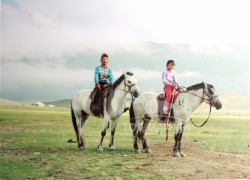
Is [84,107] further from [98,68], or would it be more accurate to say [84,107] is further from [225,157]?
[225,157]

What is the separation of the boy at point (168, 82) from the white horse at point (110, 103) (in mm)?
973

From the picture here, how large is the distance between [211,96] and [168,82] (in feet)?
4.56

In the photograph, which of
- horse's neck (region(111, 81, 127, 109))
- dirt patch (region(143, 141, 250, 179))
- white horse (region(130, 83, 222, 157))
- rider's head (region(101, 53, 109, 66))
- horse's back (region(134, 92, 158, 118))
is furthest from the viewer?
rider's head (region(101, 53, 109, 66))

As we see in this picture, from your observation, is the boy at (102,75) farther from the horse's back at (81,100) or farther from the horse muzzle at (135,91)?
the horse muzzle at (135,91)

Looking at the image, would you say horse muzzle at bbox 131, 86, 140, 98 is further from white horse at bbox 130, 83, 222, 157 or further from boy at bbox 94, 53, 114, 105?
boy at bbox 94, 53, 114, 105

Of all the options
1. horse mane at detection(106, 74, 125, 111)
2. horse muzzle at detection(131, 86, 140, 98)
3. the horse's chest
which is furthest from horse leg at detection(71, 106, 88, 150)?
the horse's chest

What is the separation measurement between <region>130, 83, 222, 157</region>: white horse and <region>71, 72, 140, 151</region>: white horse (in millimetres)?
703

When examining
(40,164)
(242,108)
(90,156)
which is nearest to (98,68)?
(90,156)

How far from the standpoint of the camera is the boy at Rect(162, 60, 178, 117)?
977 cm

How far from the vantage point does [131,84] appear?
31.4 ft

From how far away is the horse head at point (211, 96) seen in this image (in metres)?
9.65

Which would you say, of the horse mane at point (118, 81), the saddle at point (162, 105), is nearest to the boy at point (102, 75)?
the horse mane at point (118, 81)

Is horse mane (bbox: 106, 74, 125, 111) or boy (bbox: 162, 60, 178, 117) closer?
boy (bbox: 162, 60, 178, 117)

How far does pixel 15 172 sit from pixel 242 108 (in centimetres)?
9039
